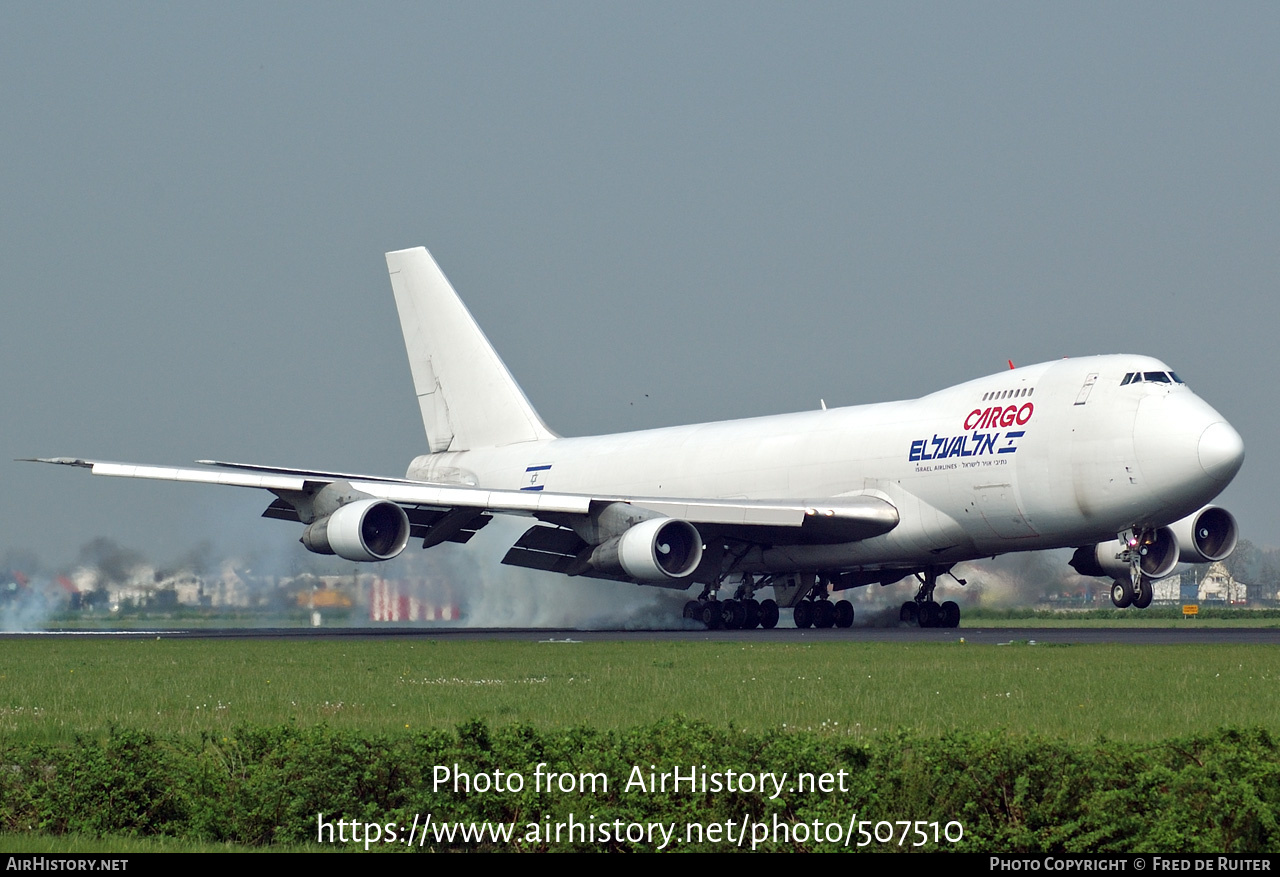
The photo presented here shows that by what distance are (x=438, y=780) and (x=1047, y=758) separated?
133 inches

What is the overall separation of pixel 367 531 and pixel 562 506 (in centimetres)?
441

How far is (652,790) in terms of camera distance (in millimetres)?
8180

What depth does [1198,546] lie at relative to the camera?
32625 millimetres

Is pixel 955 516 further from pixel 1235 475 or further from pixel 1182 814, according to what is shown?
pixel 1182 814

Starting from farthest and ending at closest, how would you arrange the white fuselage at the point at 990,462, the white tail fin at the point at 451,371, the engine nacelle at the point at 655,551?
1. the white tail fin at the point at 451,371
2. the engine nacelle at the point at 655,551
3. the white fuselage at the point at 990,462

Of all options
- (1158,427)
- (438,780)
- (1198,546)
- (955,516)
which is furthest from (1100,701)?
(1198,546)

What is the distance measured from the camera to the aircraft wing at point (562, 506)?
3328cm

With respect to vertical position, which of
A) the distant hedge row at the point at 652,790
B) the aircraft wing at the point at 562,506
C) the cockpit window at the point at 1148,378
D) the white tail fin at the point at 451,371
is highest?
the white tail fin at the point at 451,371

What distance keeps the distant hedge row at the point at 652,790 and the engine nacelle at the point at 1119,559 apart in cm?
2339

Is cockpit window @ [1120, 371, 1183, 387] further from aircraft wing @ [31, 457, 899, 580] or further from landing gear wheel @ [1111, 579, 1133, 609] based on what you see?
aircraft wing @ [31, 457, 899, 580]

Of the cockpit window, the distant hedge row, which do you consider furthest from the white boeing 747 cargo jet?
the distant hedge row

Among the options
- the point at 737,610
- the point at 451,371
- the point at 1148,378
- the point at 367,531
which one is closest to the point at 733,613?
the point at 737,610

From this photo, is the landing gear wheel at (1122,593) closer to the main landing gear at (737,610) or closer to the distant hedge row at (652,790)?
the main landing gear at (737,610)

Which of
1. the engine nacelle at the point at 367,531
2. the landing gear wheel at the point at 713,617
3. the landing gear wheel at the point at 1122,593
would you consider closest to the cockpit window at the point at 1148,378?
the landing gear wheel at the point at 1122,593
